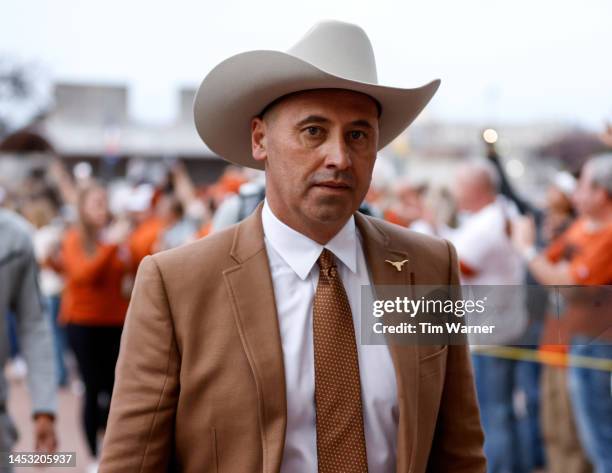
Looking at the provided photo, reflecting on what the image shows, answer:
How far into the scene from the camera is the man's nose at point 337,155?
2430 millimetres

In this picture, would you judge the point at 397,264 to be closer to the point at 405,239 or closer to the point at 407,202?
the point at 405,239

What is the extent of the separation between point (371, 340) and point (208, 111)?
0.82 metres

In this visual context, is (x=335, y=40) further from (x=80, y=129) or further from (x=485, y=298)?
(x=80, y=129)

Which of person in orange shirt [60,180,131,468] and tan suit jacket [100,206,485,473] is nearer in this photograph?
tan suit jacket [100,206,485,473]

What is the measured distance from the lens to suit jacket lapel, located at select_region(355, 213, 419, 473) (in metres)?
2.41

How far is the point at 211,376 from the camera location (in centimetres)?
237

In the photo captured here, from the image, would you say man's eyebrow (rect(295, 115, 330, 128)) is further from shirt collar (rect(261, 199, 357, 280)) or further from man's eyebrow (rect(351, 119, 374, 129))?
shirt collar (rect(261, 199, 357, 280))

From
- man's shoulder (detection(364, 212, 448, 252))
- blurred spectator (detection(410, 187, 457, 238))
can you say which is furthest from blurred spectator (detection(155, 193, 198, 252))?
man's shoulder (detection(364, 212, 448, 252))

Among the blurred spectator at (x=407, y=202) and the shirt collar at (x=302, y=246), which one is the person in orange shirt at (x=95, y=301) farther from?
the shirt collar at (x=302, y=246)

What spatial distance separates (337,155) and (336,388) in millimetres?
585

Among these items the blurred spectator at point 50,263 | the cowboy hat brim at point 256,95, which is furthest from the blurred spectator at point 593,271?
the blurred spectator at point 50,263

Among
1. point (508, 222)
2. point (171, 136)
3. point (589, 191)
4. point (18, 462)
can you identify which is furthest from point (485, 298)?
point (171, 136)

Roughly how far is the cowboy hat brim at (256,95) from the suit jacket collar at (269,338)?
0.32 meters

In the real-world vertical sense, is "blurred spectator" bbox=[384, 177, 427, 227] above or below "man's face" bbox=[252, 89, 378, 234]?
above
